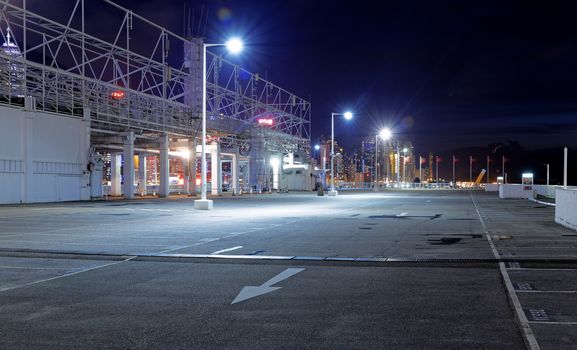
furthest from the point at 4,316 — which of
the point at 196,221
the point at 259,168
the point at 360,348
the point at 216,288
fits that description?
the point at 259,168

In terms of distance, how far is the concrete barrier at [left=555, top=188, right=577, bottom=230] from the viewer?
2030 centimetres

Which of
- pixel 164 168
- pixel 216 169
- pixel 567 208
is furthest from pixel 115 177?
pixel 567 208

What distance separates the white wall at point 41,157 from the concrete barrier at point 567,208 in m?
34.0

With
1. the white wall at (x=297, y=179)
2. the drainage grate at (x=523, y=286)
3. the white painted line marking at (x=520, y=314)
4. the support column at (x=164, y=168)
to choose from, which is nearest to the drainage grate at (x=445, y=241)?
the white painted line marking at (x=520, y=314)

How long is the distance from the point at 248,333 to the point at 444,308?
282 centimetres

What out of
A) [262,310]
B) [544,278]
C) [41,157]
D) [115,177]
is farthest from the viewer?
[115,177]

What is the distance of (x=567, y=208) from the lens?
21.7 m

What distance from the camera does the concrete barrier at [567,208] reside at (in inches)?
799

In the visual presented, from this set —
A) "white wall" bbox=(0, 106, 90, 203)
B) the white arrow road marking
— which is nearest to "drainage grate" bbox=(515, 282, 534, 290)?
the white arrow road marking

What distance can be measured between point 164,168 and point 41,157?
15171 mm

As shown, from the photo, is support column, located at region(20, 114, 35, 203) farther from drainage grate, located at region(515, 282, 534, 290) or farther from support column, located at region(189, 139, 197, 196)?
drainage grate, located at region(515, 282, 534, 290)

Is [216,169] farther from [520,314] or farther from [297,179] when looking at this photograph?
[520,314]

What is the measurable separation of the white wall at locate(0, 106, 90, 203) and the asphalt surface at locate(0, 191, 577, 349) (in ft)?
84.3

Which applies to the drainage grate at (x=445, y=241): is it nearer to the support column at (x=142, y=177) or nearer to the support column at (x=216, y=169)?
the support column at (x=142, y=177)
